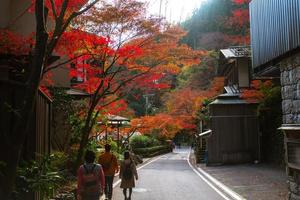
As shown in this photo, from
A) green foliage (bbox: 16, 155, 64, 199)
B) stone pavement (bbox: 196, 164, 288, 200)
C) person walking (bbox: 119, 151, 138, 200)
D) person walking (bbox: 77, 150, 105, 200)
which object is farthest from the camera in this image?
stone pavement (bbox: 196, 164, 288, 200)

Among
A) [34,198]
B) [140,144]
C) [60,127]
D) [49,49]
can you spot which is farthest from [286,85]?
[140,144]

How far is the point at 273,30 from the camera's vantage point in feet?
39.6

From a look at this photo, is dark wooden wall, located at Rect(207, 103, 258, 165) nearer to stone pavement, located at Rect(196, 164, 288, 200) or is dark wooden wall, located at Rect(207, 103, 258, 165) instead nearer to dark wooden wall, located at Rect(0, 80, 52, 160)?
stone pavement, located at Rect(196, 164, 288, 200)

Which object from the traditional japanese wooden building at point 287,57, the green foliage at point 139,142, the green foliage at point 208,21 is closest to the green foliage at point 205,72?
the green foliage at point 208,21

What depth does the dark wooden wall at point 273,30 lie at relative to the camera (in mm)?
10633

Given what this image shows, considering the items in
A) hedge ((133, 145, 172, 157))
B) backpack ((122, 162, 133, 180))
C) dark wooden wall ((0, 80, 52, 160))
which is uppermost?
dark wooden wall ((0, 80, 52, 160))

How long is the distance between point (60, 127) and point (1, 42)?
1073 centimetres

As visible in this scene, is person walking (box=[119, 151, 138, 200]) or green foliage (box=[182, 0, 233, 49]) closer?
person walking (box=[119, 151, 138, 200])

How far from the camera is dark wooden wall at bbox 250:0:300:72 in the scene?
34.9ft

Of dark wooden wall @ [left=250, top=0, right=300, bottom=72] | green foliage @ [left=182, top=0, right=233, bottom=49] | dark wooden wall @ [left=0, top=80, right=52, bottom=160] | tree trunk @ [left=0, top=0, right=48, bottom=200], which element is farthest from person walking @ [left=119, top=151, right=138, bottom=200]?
green foliage @ [left=182, top=0, right=233, bottom=49]

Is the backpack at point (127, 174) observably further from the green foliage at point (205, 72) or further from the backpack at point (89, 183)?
the green foliage at point (205, 72)

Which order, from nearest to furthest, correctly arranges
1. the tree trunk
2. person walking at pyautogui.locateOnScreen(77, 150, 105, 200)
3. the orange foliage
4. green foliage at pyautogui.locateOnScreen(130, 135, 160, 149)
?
the tree trunk < person walking at pyautogui.locateOnScreen(77, 150, 105, 200) < the orange foliage < green foliage at pyautogui.locateOnScreen(130, 135, 160, 149)

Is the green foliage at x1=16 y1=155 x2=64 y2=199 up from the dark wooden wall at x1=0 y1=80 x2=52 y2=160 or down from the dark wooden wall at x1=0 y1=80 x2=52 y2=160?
down

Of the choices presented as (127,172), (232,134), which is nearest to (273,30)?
(127,172)
